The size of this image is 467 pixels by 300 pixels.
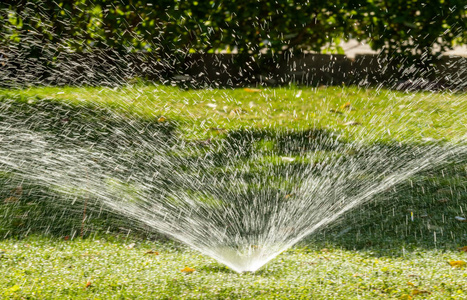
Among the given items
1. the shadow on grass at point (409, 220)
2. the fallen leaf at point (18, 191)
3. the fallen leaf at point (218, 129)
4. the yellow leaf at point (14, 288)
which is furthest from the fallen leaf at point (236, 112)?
the yellow leaf at point (14, 288)

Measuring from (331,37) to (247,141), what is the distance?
272 cm

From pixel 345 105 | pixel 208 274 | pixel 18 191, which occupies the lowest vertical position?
pixel 208 274

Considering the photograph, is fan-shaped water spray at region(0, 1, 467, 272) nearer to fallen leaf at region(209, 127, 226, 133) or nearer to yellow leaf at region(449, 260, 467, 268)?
fallen leaf at region(209, 127, 226, 133)

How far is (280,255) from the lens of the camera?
449cm

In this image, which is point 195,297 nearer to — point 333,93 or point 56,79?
point 333,93

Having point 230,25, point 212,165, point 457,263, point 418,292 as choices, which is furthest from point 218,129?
point 418,292

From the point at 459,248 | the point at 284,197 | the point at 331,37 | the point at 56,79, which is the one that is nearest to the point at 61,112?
the point at 56,79

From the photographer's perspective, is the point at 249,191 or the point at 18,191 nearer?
the point at 249,191

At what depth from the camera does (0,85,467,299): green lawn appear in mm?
3977

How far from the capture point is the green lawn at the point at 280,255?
3.98m

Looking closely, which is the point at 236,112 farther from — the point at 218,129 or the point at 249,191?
the point at 249,191

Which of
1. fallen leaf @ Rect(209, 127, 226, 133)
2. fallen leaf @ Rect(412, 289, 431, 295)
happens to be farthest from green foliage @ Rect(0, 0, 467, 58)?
fallen leaf @ Rect(412, 289, 431, 295)

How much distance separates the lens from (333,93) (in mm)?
8281

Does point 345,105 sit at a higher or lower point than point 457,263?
higher
